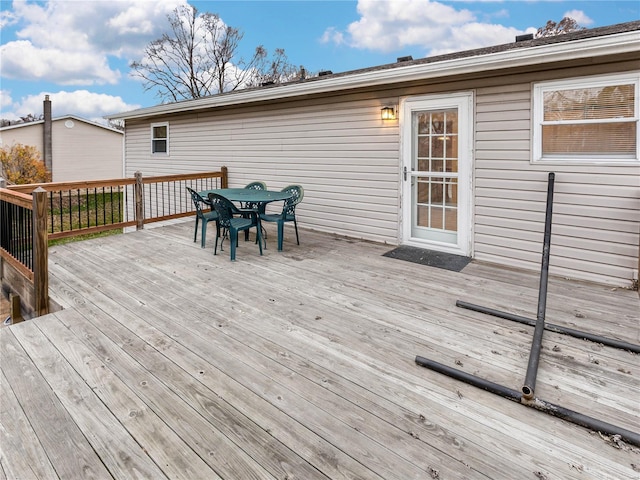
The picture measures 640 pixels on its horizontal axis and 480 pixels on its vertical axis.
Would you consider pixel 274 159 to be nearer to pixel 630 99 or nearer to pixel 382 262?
pixel 382 262

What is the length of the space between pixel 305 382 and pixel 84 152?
20782mm

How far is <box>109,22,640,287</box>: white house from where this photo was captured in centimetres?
365

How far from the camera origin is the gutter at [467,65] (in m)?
3.30

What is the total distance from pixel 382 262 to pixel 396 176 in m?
1.36

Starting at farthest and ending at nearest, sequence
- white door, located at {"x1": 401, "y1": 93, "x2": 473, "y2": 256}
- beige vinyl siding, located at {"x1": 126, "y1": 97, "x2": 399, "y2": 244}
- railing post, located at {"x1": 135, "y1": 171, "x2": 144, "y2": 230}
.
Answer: railing post, located at {"x1": 135, "y1": 171, "x2": 144, "y2": 230}, beige vinyl siding, located at {"x1": 126, "y1": 97, "x2": 399, "y2": 244}, white door, located at {"x1": 401, "y1": 93, "x2": 473, "y2": 256}

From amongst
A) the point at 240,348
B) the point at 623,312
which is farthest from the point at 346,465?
the point at 623,312

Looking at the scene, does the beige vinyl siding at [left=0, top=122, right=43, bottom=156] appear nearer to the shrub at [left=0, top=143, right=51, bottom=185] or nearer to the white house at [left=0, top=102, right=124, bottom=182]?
the white house at [left=0, top=102, right=124, bottom=182]

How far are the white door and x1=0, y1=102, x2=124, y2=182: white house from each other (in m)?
16.1

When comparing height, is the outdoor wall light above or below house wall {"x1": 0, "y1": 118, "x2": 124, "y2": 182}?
below

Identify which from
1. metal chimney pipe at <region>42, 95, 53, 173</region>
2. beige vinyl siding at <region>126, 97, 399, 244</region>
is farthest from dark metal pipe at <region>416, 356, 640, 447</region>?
metal chimney pipe at <region>42, 95, 53, 173</region>

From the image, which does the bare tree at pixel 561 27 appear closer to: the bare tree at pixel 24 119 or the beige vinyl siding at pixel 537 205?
the beige vinyl siding at pixel 537 205

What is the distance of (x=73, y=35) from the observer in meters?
14.2

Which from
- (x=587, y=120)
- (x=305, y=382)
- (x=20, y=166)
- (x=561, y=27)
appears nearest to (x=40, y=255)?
(x=305, y=382)

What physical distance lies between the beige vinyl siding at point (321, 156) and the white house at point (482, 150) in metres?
0.02
